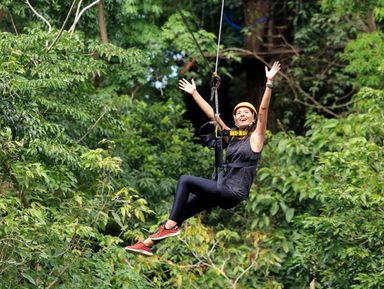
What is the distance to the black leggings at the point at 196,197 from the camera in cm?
747

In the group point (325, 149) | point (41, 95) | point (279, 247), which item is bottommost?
point (279, 247)

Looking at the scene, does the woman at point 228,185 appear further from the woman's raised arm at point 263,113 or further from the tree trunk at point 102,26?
the tree trunk at point 102,26

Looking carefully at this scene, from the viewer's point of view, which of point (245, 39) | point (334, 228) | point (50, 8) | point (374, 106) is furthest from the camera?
point (245, 39)

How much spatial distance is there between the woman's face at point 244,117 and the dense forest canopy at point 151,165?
5.15 ft

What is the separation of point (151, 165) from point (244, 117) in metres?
5.33

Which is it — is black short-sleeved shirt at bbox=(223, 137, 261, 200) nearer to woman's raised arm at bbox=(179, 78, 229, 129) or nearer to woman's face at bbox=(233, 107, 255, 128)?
woman's face at bbox=(233, 107, 255, 128)

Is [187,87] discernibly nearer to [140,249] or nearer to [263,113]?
[263,113]

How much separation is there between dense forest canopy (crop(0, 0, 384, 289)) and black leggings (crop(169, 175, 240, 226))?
1.40 meters

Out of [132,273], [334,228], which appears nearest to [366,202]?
[334,228]

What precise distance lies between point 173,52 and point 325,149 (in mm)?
3954

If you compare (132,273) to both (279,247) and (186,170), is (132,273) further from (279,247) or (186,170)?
(186,170)

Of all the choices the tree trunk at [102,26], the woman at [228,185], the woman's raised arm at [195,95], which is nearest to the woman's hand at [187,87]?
the woman's raised arm at [195,95]

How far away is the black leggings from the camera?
7469mm

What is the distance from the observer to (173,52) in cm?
1580
